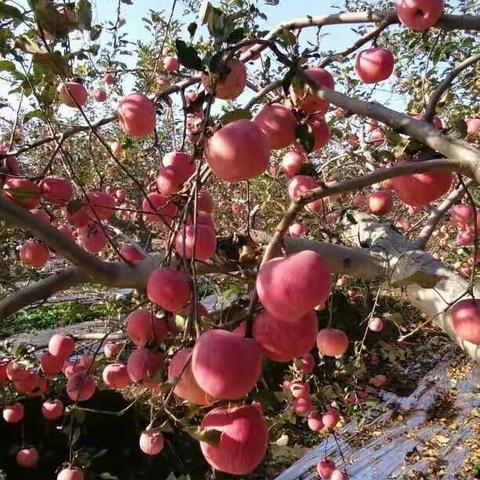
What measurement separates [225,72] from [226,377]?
1.58 feet

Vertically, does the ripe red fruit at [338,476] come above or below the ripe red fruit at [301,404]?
below

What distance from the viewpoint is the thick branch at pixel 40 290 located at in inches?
44.1

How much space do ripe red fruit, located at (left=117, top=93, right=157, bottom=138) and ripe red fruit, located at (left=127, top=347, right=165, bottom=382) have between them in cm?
54

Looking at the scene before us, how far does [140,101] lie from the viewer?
4.14 ft

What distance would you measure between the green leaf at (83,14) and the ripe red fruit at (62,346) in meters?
1.30

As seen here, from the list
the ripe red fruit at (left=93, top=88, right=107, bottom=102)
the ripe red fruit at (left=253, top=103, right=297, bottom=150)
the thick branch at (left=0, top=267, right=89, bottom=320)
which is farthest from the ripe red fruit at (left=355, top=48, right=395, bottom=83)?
the ripe red fruit at (left=93, top=88, right=107, bottom=102)

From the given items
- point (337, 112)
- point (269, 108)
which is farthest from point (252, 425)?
point (337, 112)

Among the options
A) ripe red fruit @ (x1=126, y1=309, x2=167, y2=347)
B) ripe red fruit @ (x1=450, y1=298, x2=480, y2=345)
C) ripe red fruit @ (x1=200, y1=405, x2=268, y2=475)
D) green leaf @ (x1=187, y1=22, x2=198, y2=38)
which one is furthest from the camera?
ripe red fruit @ (x1=126, y1=309, x2=167, y2=347)

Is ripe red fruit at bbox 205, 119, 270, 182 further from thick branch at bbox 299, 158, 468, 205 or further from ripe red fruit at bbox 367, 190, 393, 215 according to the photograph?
ripe red fruit at bbox 367, 190, 393, 215

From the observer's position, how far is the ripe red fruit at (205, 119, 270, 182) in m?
0.82

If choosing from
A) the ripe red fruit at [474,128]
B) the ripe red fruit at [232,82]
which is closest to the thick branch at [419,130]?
the ripe red fruit at [232,82]

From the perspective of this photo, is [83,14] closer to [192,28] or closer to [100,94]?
[192,28]

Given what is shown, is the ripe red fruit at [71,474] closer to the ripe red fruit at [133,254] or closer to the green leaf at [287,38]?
the ripe red fruit at [133,254]

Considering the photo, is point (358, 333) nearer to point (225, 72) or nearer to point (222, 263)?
point (222, 263)
